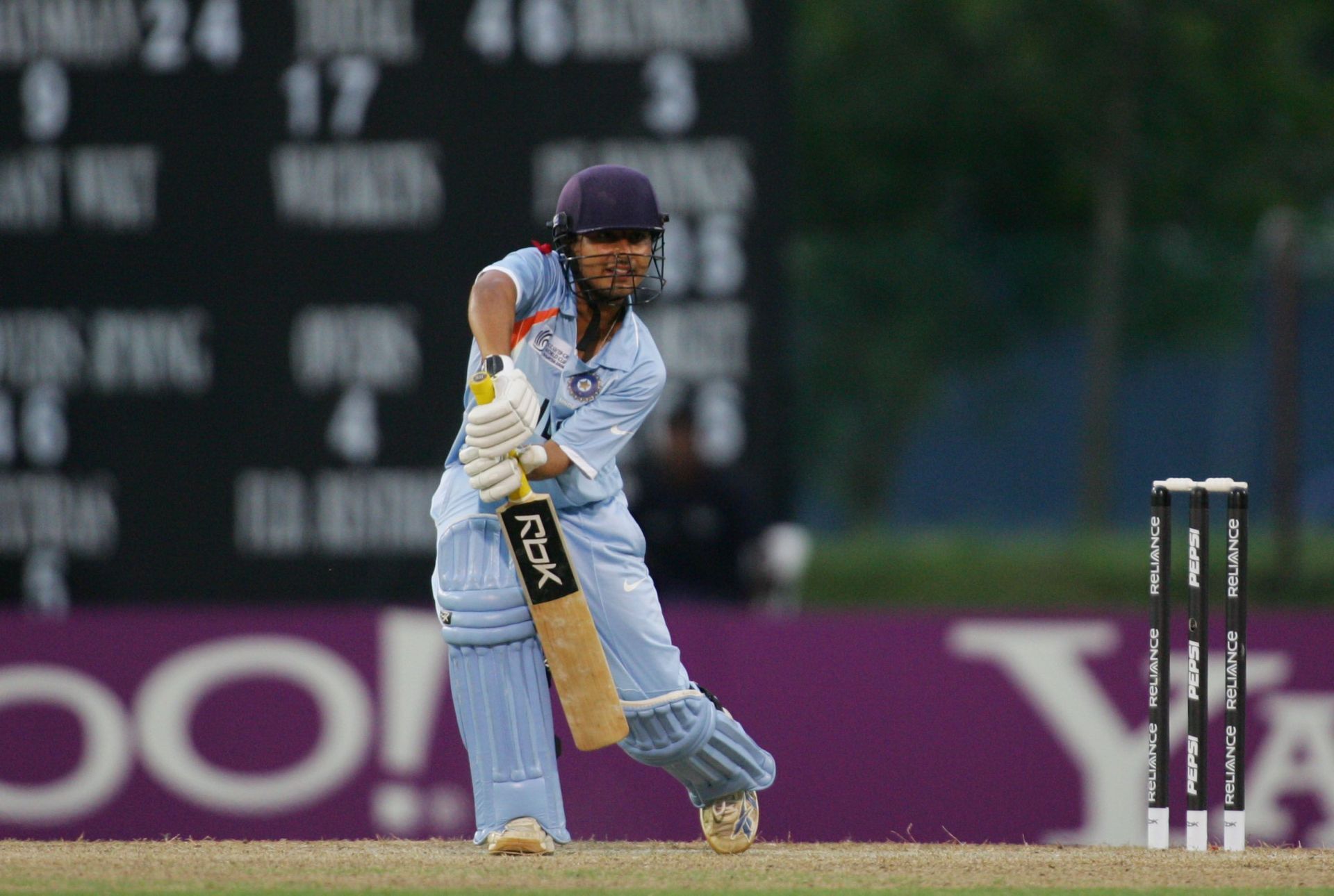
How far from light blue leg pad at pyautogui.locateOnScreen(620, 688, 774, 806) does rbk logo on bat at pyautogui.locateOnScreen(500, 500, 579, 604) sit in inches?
14.2

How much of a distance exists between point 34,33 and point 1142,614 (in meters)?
4.91

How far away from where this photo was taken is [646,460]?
8.36m

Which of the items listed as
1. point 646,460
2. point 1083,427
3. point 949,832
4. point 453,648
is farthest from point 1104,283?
point 453,648

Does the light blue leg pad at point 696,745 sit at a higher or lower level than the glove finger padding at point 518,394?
lower

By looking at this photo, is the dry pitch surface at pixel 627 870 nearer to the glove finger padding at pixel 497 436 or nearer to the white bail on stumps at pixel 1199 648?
the white bail on stumps at pixel 1199 648

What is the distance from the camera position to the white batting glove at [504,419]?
4629mm

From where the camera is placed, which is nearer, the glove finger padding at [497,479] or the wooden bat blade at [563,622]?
the glove finger padding at [497,479]

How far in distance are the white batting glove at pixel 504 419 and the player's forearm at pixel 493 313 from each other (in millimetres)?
135

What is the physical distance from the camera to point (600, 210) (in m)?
4.99

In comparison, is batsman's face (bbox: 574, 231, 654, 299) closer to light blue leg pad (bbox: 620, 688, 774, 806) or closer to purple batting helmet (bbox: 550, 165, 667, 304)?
purple batting helmet (bbox: 550, 165, 667, 304)

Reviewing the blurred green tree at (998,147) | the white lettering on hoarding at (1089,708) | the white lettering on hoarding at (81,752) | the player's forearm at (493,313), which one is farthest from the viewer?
the blurred green tree at (998,147)

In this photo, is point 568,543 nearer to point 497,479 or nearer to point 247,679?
point 497,479

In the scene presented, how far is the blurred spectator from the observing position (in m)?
8.19

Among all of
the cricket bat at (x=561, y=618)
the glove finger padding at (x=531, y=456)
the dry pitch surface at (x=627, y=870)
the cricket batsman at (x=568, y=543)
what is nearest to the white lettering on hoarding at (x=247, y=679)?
→ the dry pitch surface at (x=627, y=870)
